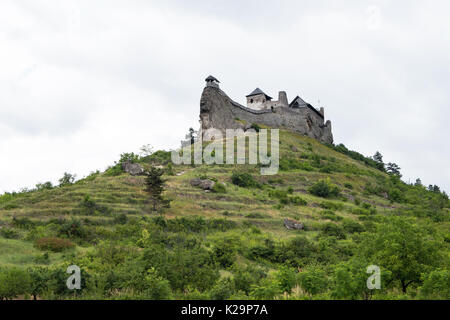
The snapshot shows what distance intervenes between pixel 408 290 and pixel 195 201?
2306 cm

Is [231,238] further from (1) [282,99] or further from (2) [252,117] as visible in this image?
(1) [282,99]

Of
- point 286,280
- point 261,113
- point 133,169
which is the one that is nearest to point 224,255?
point 286,280

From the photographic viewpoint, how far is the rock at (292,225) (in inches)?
1358

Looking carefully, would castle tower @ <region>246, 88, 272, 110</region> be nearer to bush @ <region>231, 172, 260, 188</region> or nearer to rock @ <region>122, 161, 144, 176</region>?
bush @ <region>231, 172, 260, 188</region>

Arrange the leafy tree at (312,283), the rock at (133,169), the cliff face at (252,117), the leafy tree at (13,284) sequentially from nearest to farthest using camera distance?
the leafy tree at (13,284) → the leafy tree at (312,283) → the rock at (133,169) → the cliff face at (252,117)

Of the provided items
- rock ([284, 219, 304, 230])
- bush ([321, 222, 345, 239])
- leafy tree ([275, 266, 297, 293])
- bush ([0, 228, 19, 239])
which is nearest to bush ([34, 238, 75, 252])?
bush ([0, 228, 19, 239])

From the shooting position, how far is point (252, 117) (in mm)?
69688

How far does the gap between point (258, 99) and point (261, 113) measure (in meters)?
7.46

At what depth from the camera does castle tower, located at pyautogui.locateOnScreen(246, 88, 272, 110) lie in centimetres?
7769

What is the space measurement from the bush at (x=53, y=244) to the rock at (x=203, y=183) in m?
17.3

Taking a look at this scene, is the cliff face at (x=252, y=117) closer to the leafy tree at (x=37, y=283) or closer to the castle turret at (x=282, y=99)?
the castle turret at (x=282, y=99)

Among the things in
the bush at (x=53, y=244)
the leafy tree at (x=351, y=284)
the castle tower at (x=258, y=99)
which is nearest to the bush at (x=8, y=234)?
the bush at (x=53, y=244)
